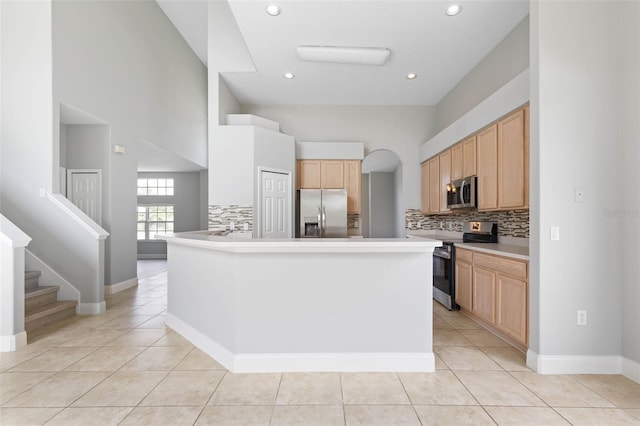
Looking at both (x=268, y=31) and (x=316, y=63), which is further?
(x=316, y=63)

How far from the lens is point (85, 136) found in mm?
4965

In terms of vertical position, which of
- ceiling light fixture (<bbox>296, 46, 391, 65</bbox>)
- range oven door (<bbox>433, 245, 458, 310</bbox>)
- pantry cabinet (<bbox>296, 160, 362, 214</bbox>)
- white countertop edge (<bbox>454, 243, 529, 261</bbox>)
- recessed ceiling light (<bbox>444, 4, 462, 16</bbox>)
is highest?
recessed ceiling light (<bbox>444, 4, 462, 16</bbox>)

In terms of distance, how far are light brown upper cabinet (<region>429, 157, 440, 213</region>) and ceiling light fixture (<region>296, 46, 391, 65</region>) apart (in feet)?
6.79

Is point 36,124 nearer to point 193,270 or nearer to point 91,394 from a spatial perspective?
point 193,270

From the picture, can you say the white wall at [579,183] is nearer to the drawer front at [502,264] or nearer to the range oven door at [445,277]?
the drawer front at [502,264]

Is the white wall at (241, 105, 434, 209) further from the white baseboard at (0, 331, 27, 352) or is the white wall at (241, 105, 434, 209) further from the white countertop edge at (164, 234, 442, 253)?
the white baseboard at (0, 331, 27, 352)

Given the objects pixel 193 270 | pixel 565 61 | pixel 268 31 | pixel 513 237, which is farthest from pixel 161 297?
pixel 565 61

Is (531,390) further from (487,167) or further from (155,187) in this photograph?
(155,187)

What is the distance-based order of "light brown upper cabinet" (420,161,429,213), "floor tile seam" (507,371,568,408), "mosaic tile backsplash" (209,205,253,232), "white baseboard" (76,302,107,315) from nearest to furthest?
"floor tile seam" (507,371,568,408), "white baseboard" (76,302,107,315), "mosaic tile backsplash" (209,205,253,232), "light brown upper cabinet" (420,161,429,213)

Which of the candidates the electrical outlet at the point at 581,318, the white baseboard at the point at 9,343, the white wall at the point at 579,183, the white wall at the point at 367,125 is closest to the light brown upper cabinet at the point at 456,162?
the white wall at the point at 367,125

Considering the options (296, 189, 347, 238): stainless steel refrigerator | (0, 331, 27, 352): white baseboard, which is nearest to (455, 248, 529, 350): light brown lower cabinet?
(296, 189, 347, 238): stainless steel refrigerator

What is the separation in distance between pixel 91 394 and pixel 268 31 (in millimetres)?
3770

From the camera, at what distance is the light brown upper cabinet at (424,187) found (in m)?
5.87

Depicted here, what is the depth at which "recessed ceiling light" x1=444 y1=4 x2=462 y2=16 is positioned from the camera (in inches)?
126
